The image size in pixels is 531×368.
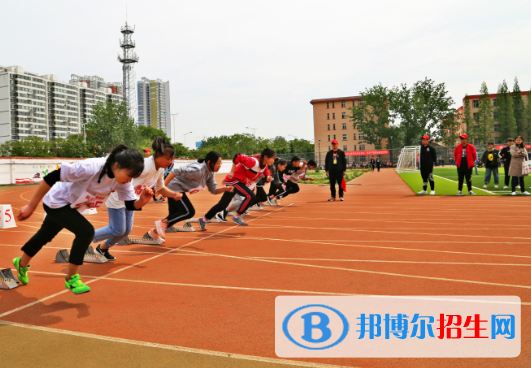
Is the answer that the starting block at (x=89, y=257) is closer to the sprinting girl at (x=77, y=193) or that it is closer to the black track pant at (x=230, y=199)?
the sprinting girl at (x=77, y=193)

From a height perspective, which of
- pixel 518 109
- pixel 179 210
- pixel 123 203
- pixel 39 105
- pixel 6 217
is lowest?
pixel 6 217

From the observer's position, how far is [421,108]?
262 feet

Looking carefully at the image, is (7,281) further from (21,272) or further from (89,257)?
(89,257)

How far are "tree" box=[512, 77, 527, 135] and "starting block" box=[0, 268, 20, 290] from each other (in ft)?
364

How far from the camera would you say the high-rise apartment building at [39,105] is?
119 meters

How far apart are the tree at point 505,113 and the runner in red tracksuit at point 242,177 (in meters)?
104

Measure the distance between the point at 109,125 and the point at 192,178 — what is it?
62335 millimetres

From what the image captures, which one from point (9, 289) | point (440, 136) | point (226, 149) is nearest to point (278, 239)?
point (9, 289)

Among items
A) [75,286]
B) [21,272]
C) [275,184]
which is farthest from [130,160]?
[275,184]

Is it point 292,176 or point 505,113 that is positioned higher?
point 505,113

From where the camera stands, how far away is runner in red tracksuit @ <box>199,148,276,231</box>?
27.1ft

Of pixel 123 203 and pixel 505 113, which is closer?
pixel 123 203

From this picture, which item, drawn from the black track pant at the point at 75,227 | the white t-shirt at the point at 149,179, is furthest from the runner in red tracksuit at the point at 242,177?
the black track pant at the point at 75,227

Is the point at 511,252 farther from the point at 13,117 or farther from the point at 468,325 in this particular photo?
the point at 13,117
